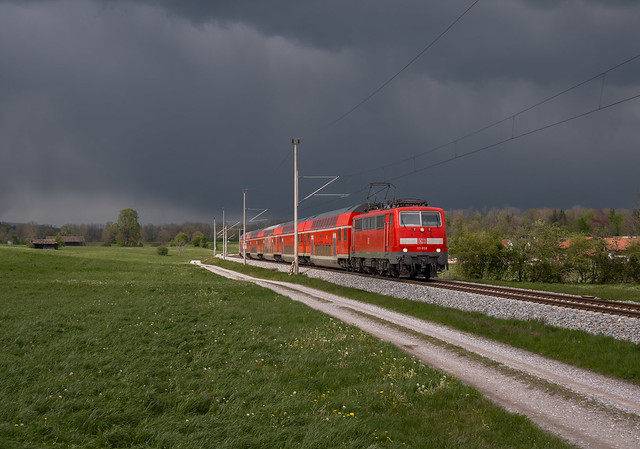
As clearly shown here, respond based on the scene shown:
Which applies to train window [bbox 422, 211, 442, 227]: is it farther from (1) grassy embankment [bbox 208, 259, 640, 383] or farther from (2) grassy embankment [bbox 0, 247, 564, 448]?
(2) grassy embankment [bbox 0, 247, 564, 448]

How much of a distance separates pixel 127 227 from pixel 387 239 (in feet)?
442

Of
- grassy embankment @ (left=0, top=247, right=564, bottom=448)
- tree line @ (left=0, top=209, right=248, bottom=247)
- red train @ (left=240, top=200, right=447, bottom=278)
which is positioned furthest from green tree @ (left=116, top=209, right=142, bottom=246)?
grassy embankment @ (left=0, top=247, right=564, bottom=448)

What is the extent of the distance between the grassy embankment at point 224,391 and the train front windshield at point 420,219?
15634 mm

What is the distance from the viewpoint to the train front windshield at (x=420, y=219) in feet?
99.8

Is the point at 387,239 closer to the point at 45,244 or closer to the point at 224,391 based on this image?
the point at 224,391

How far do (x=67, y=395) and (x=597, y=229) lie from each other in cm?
3963

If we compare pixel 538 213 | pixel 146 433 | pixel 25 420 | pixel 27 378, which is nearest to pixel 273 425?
pixel 146 433

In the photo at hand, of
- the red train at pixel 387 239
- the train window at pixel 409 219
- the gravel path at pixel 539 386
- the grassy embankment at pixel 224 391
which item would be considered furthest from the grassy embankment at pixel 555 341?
the train window at pixel 409 219

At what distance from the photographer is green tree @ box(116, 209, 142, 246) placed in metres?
150

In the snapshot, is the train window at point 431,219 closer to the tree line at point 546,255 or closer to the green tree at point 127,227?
the tree line at point 546,255

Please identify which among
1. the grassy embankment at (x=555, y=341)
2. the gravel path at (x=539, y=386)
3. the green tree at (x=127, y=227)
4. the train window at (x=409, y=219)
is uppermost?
the green tree at (x=127, y=227)

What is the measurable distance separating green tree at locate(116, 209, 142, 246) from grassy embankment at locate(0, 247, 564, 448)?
14335 cm

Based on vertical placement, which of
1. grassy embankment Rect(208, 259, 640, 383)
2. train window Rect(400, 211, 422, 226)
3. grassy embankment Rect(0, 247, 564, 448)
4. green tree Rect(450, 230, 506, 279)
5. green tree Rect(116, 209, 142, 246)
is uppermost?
green tree Rect(116, 209, 142, 246)

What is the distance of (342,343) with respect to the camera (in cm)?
1316
